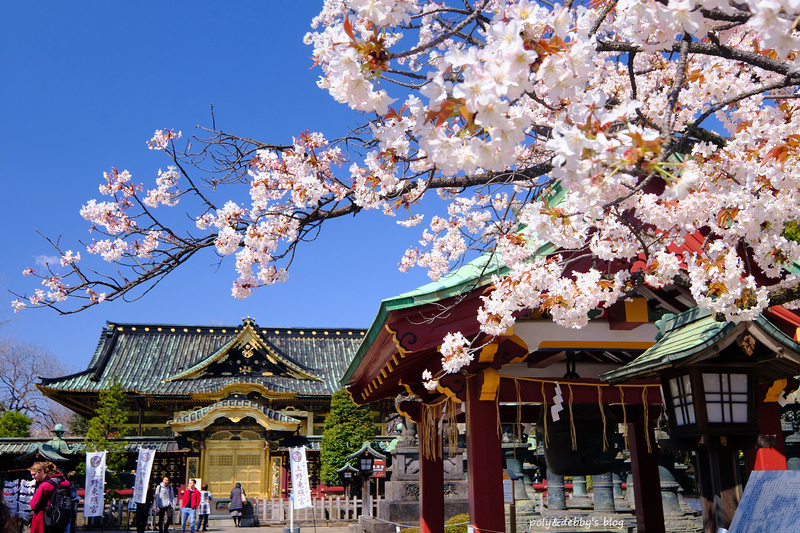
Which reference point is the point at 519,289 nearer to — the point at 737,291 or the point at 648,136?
the point at 737,291

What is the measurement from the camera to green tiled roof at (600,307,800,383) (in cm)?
372

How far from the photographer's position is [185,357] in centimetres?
3017

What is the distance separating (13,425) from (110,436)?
6.07 meters

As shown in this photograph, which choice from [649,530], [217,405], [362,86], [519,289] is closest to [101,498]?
[217,405]

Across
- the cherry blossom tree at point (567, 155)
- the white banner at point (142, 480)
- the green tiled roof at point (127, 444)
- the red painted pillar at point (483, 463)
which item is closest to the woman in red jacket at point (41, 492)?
the cherry blossom tree at point (567, 155)

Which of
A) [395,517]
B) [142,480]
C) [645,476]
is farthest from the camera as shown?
[142,480]

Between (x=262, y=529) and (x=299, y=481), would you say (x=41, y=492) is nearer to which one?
(x=299, y=481)

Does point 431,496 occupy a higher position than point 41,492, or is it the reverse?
point 41,492

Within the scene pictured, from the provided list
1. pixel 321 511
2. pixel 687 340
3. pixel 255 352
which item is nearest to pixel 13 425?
pixel 255 352

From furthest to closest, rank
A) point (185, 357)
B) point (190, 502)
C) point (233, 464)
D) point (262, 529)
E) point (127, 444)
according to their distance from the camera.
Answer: point (185, 357)
point (233, 464)
point (127, 444)
point (262, 529)
point (190, 502)

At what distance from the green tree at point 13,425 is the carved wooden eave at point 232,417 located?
6830 millimetres

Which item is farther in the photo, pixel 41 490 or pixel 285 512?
pixel 285 512

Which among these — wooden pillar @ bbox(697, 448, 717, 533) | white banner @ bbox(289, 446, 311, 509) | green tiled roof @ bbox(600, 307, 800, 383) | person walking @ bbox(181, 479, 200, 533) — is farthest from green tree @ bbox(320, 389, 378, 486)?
wooden pillar @ bbox(697, 448, 717, 533)

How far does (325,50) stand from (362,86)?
0.49 m
